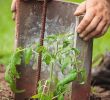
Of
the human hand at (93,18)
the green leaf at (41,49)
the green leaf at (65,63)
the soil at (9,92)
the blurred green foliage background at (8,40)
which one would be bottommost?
the soil at (9,92)

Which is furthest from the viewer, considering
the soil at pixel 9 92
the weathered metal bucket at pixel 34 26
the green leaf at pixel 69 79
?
the soil at pixel 9 92

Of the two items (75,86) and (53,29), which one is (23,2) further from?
(75,86)

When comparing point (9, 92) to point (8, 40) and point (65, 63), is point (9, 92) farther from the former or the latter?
point (8, 40)

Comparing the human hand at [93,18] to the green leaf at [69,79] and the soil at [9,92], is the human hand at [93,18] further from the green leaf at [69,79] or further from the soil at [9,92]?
the soil at [9,92]

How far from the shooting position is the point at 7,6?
29.7ft

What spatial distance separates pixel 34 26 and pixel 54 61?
1.66ft

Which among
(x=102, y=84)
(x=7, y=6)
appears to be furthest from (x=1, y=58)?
(x=7, y=6)

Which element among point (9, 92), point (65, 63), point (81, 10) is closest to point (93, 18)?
point (81, 10)

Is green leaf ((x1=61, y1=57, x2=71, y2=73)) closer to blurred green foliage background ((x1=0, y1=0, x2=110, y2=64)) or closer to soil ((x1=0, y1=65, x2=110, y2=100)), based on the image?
soil ((x1=0, y1=65, x2=110, y2=100))

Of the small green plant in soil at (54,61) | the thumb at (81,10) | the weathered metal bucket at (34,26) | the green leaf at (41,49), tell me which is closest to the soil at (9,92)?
the weathered metal bucket at (34,26)

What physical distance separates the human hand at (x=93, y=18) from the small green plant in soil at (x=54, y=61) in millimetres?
102

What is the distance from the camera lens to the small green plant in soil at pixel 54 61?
3607 mm

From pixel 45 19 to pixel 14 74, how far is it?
42 centimetres

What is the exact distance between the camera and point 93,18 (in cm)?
375
